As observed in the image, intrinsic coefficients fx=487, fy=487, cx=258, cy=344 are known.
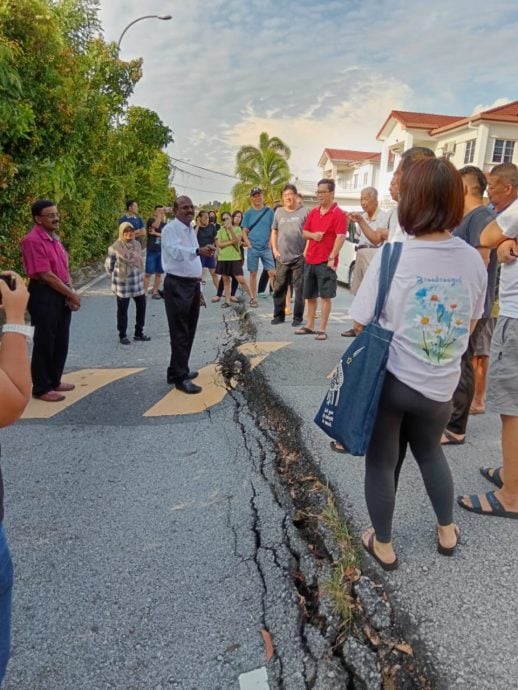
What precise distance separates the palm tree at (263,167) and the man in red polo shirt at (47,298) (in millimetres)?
29586

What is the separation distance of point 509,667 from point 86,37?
1212 cm

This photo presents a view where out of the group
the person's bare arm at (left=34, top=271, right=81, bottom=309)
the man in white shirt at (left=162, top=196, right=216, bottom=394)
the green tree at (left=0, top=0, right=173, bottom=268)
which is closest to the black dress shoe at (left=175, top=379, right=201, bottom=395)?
the man in white shirt at (left=162, top=196, right=216, bottom=394)

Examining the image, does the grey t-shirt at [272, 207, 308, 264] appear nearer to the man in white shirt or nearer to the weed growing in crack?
the man in white shirt

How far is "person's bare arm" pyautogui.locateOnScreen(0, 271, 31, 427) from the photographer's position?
121 cm

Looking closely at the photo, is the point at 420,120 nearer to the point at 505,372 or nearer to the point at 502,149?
the point at 502,149

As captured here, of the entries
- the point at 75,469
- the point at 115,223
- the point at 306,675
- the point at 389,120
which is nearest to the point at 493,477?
the point at 306,675

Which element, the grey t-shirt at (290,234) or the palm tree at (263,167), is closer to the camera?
the grey t-shirt at (290,234)

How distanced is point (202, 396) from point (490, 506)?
2.68m

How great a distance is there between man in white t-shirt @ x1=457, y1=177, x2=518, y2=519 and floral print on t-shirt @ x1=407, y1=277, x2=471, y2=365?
29.3 inches

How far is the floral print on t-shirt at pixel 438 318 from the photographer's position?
6.34 feet

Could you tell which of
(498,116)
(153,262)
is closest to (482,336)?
(153,262)

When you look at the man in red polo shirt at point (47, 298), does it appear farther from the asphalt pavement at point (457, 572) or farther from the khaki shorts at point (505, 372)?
the khaki shorts at point (505, 372)

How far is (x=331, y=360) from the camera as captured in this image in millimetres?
5594

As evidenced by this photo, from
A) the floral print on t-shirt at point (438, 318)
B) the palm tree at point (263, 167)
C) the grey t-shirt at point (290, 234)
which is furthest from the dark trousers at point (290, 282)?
the palm tree at point (263, 167)
